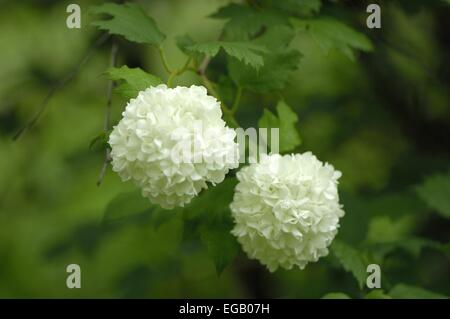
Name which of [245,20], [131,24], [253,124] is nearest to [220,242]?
[131,24]

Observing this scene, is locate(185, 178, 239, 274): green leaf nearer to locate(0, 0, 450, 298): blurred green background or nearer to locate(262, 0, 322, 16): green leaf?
locate(262, 0, 322, 16): green leaf

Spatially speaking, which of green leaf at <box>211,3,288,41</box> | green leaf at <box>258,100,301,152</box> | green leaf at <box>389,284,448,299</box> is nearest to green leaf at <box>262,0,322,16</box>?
green leaf at <box>211,3,288,41</box>

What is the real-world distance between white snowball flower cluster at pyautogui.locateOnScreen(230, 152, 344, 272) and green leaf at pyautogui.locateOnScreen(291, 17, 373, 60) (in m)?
0.52

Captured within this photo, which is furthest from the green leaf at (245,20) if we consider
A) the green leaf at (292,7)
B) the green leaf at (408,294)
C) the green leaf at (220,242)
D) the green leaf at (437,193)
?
the green leaf at (437,193)

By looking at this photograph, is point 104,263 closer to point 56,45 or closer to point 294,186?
point 56,45

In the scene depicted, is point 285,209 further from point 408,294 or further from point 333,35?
point 333,35

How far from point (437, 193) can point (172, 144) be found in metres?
1.60

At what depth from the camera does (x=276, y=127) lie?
204 cm

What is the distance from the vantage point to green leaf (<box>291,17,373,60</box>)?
220cm

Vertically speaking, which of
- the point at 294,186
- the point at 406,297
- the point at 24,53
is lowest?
the point at 406,297

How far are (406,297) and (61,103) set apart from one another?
2626mm

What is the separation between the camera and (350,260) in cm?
199

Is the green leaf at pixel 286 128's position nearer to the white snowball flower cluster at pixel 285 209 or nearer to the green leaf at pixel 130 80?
the white snowball flower cluster at pixel 285 209

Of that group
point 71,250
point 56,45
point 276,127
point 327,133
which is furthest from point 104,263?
point 276,127
